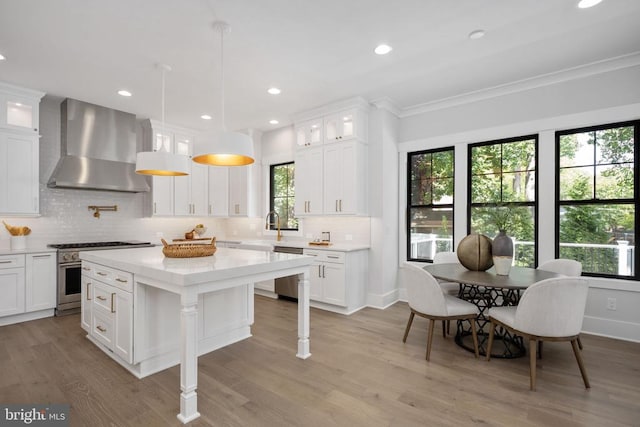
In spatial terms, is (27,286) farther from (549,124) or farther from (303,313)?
(549,124)

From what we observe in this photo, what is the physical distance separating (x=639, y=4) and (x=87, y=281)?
5.45 metres

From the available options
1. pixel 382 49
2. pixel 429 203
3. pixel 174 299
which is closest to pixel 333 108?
pixel 382 49

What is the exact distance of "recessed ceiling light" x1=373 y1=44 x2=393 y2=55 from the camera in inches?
124

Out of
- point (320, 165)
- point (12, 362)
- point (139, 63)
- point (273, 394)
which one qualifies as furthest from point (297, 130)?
point (12, 362)

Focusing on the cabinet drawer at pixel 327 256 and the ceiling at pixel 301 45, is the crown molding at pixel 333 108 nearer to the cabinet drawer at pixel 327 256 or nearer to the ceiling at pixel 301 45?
the ceiling at pixel 301 45

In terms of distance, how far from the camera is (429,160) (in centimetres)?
487

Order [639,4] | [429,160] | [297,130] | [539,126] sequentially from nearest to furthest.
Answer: [639,4] → [539,126] → [429,160] → [297,130]

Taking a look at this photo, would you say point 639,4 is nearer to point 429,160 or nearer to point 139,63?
point 429,160

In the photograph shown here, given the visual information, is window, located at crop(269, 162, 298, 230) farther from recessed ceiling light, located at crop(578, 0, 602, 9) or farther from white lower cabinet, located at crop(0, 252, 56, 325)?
recessed ceiling light, located at crop(578, 0, 602, 9)

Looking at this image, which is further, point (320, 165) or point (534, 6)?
point (320, 165)

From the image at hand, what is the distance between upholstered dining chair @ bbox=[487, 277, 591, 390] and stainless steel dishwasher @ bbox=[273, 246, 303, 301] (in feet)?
9.88

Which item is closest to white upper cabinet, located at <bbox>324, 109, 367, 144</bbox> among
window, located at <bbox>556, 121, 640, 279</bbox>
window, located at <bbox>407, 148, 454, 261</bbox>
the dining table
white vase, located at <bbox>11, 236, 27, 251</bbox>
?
window, located at <bbox>407, 148, 454, 261</bbox>

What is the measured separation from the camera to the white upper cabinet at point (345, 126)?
455 cm

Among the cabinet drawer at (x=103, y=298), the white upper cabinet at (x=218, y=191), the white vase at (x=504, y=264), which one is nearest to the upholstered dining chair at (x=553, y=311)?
the white vase at (x=504, y=264)
